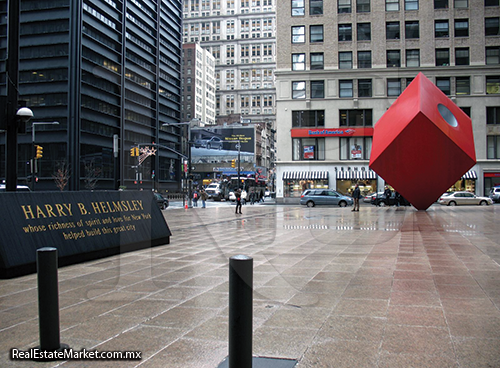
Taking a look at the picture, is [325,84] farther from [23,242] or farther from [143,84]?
[23,242]

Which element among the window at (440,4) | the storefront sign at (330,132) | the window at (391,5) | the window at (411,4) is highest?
the window at (440,4)

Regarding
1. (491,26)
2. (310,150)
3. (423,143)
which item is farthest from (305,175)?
(423,143)

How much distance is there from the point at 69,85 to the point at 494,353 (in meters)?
56.6

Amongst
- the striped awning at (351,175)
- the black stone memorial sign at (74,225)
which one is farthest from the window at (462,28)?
the black stone memorial sign at (74,225)

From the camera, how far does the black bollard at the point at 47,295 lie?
3.83 m

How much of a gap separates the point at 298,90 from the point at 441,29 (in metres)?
17.6

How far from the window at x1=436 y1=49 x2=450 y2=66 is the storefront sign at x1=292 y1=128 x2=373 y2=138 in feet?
36.8

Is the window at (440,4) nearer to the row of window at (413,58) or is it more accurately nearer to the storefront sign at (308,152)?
the row of window at (413,58)

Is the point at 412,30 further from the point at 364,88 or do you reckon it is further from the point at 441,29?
the point at 364,88

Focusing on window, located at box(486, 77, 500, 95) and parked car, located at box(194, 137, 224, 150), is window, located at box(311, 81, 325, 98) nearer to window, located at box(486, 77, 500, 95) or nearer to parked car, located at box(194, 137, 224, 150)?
window, located at box(486, 77, 500, 95)

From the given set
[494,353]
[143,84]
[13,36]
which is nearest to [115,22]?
[143,84]

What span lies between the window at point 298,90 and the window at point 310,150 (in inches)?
205

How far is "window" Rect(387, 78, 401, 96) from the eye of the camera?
1847 inches

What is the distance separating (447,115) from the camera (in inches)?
829
